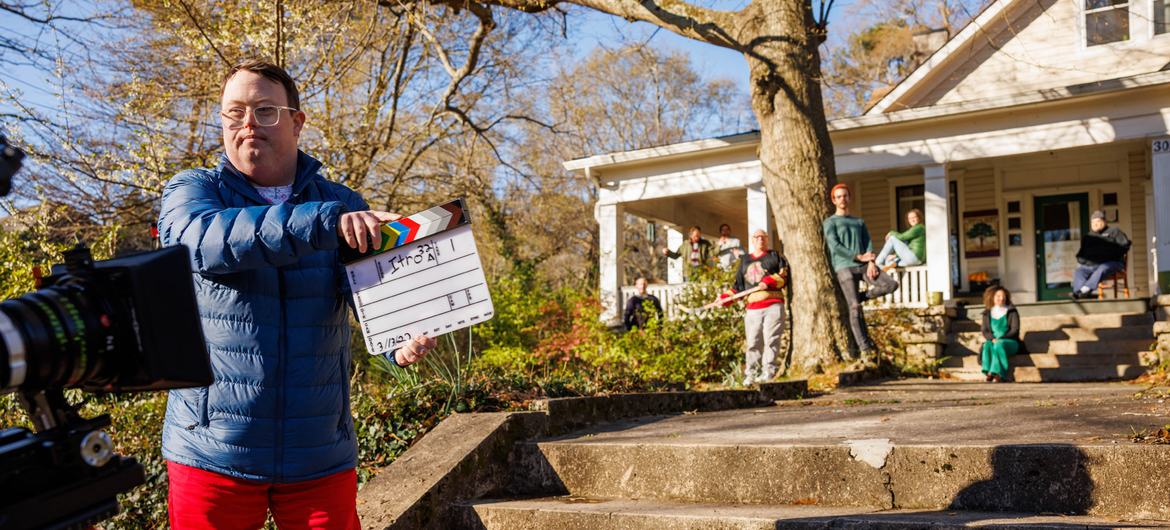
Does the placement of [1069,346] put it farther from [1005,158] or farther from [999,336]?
[1005,158]

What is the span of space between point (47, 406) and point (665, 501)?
309 cm

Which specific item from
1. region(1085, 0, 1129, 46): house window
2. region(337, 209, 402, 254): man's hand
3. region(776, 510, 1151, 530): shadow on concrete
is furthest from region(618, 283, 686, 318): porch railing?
region(337, 209, 402, 254): man's hand

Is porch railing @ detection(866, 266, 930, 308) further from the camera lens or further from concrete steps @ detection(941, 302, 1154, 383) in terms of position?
the camera lens

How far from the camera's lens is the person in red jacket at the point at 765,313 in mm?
10766

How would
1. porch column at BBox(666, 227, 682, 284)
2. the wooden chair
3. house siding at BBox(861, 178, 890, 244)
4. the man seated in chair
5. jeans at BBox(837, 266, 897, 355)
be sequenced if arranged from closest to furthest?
jeans at BBox(837, 266, 897, 355)
the man seated in chair
the wooden chair
porch column at BBox(666, 227, 682, 284)
house siding at BBox(861, 178, 890, 244)

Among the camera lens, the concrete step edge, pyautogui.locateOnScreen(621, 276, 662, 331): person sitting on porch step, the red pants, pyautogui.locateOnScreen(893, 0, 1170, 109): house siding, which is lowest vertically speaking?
the concrete step edge

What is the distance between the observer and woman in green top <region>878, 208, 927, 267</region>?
15.2 meters

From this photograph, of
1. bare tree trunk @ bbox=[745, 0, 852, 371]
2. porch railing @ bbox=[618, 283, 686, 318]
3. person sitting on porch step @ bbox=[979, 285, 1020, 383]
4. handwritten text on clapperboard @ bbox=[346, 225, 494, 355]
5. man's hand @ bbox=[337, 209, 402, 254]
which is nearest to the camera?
man's hand @ bbox=[337, 209, 402, 254]

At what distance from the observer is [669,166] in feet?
63.3

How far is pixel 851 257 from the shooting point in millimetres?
10727

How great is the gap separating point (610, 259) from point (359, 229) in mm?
16637

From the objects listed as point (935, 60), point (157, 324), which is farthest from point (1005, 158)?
point (157, 324)

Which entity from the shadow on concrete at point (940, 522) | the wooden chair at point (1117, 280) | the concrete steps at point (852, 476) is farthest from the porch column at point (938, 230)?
the shadow on concrete at point (940, 522)

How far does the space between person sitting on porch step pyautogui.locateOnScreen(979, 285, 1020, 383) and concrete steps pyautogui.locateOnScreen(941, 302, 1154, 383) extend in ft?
1.18
